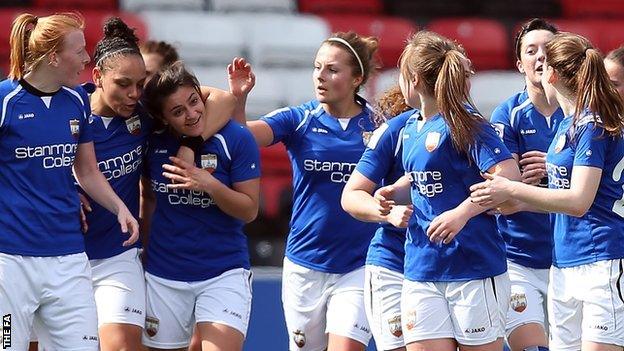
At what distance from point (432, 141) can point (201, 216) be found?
51.3 inches

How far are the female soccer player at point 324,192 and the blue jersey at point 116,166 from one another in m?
0.55

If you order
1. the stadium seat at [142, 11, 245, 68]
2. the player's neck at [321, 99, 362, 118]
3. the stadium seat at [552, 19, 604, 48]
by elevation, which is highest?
the player's neck at [321, 99, 362, 118]

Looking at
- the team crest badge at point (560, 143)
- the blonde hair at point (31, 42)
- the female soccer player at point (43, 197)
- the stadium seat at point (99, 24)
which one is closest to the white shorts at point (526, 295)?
the team crest badge at point (560, 143)

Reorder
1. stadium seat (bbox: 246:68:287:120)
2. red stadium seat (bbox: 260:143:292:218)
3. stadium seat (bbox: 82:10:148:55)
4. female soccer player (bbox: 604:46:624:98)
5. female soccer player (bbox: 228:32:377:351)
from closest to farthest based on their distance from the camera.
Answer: female soccer player (bbox: 604:46:624:98) < female soccer player (bbox: 228:32:377:351) < red stadium seat (bbox: 260:143:292:218) < stadium seat (bbox: 246:68:287:120) < stadium seat (bbox: 82:10:148:55)

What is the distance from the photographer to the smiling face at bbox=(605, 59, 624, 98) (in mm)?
6246

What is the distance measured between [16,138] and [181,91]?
0.81 m

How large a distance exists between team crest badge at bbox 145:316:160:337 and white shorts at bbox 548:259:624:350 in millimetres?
1772

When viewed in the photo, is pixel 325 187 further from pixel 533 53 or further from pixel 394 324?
pixel 533 53

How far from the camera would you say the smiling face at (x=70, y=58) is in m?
5.73

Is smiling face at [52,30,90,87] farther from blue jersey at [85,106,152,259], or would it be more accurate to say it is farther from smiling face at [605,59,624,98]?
smiling face at [605,59,624,98]

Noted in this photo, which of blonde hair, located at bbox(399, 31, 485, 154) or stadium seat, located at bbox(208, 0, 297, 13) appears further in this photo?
stadium seat, located at bbox(208, 0, 297, 13)

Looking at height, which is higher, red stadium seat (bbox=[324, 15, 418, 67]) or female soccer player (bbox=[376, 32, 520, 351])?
female soccer player (bbox=[376, 32, 520, 351])

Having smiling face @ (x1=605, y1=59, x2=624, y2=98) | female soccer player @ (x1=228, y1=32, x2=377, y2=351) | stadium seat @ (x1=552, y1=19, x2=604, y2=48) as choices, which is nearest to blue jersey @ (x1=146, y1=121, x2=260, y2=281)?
female soccer player @ (x1=228, y1=32, x2=377, y2=351)

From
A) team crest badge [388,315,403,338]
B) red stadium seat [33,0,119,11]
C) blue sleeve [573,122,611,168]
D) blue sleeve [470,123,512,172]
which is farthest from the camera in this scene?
red stadium seat [33,0,119,11]
